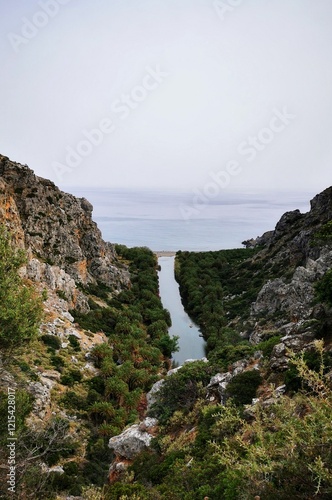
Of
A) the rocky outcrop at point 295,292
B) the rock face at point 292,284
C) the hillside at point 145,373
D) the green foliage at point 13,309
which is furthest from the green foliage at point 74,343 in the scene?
the rocky outcrop at point 295,292

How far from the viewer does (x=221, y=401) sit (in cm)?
1867

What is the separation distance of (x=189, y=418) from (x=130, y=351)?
984 inches

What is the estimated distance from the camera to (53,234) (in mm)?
57750

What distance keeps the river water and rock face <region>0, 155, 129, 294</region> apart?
1367 cm

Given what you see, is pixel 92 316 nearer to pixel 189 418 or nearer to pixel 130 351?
pixel 130 351

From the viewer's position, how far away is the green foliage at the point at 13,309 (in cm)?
2004

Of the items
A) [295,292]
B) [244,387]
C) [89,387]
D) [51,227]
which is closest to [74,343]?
[89,387]

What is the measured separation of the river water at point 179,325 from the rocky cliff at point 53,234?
13.7m

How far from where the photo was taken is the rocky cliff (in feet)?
161

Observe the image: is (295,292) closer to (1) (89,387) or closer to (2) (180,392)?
(2) (180,392)

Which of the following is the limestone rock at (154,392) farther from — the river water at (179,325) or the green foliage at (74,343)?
the river water at (179,325)

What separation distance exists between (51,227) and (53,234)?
4.27 ft

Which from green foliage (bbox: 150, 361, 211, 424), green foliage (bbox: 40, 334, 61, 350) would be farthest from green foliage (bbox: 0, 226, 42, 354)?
green foliage (bbox: 40, 334, 61, 350)

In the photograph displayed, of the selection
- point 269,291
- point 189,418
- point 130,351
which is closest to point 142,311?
point 130,351
